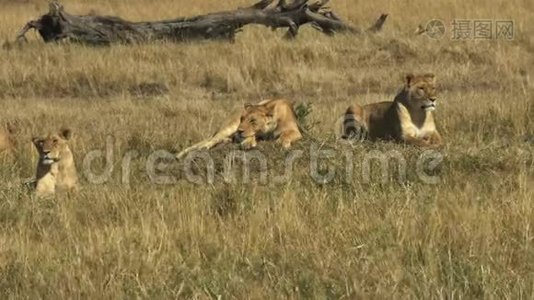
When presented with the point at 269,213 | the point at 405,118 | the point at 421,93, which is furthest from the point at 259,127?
the point at 269,213

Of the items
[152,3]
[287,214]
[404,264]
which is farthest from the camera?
[152,3]

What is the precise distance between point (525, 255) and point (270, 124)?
397 cm

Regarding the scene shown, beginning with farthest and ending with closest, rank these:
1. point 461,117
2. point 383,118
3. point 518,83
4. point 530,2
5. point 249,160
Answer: point 530,2 < point 518,83 < point 461,117 < point 383,118 < point 249,160

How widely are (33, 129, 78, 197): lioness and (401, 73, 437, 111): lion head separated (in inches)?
126

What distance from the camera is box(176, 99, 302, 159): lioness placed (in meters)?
7.85

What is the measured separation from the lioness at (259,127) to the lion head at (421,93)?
1.10 metres

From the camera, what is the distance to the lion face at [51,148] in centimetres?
686

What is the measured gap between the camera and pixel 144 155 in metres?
8.23

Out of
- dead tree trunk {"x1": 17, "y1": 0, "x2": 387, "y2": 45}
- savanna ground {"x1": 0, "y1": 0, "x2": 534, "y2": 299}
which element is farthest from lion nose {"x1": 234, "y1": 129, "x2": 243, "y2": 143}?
dead tree trunk {"x1": 17, "y1": 0, "x2": 387, "y2": 45}

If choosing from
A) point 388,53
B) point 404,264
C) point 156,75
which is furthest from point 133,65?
point 404,264

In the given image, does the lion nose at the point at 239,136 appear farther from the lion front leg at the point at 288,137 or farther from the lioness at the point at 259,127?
the lion front leg at the point at 288,137

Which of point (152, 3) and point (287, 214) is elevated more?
point (152, 3)

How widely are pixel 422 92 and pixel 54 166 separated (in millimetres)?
3401

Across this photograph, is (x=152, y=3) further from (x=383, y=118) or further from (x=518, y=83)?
(x=383, y=118)
